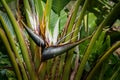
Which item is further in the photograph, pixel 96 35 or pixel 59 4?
pixel 59 4

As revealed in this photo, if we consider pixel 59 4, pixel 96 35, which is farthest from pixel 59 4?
pixel 96 35

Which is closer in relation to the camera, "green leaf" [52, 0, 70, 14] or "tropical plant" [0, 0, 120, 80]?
"tropical plant" [0, 0, 120, 80]

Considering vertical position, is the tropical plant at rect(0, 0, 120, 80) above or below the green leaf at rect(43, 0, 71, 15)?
below

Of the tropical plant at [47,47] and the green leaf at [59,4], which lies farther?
the green leaf at [59,4]

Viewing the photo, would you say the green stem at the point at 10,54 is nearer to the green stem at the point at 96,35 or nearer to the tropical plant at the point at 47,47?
the tropical plant at the point at 47,47

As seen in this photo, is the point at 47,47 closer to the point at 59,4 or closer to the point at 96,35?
the point at 96,35

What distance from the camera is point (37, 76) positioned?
3.03 feet

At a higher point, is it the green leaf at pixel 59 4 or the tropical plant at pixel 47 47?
the green leaf at pixel 59 4

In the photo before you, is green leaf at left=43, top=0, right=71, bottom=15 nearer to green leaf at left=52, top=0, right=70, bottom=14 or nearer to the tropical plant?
green leaf at left=52, top=0, right=70, bottom=14

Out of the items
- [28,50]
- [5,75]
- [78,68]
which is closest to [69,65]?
[78,68]

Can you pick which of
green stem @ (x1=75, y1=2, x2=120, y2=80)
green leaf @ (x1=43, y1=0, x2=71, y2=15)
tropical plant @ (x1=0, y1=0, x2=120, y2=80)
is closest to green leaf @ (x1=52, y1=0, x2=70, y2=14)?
green leaf @ (x1=43, y1=0, x2=71, y2=15)

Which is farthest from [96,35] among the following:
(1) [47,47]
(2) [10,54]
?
(2) [10,54]

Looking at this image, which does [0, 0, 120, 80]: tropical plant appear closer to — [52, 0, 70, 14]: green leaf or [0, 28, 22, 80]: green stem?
[0, 28, 22, 80]: green stem

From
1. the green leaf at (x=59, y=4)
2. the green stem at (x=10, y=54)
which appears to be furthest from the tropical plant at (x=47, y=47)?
the green leaf at (x=59, y=4)
